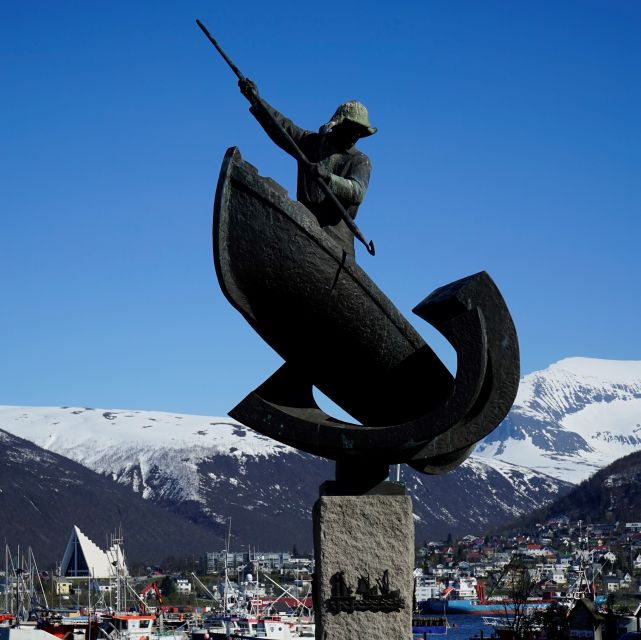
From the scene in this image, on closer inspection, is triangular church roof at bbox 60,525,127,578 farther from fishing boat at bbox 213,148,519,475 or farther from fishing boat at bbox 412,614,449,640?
fishing boat at bbox 213,148,519,475

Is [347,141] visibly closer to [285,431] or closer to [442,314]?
[442,314]

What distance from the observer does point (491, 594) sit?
193 meters

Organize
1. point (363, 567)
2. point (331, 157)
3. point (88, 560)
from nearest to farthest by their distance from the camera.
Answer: point (363, 567) < point (331, 157) < point (88, 560)

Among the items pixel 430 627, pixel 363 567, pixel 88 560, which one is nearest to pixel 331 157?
pixel 363 567

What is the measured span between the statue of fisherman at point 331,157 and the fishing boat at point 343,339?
562 mm

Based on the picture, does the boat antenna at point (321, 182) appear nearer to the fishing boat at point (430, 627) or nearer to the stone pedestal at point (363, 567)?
the stone pedestal at point (363, 567)

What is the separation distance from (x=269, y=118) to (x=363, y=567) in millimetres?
4572

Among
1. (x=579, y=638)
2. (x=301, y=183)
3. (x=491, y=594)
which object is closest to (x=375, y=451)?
(x=301, y=183)

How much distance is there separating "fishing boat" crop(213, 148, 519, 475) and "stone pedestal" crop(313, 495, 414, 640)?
51 cm

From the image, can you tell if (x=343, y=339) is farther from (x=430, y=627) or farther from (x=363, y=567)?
(x=430, y=627)

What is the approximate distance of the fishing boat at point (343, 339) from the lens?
45.6ft

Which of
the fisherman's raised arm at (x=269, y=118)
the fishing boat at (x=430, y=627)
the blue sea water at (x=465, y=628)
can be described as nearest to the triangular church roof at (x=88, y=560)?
the fishing boat at (x=430, y=627)

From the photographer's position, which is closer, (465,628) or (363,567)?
(363,567)

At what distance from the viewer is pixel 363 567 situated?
1412cm
